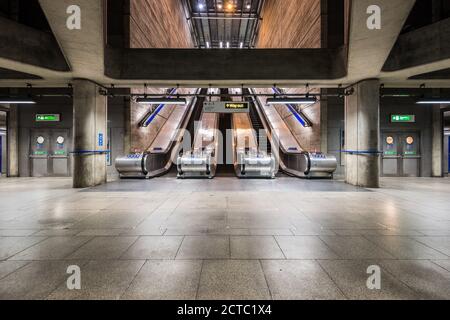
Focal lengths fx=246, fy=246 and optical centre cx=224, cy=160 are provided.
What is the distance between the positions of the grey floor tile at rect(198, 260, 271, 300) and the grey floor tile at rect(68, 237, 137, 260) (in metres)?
1.16

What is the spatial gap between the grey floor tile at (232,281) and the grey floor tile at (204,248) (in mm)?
190

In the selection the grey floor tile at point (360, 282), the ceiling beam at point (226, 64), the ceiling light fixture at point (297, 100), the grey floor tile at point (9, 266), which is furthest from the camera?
the ceiling light fixture at point (297, 100)

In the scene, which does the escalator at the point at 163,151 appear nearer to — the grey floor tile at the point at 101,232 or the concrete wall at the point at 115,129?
the concrete wall at the point at 115,129

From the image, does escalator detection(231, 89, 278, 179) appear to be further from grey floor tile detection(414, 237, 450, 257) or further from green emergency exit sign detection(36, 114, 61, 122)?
green emergency exit sign detection(36, 114, 61, 122)

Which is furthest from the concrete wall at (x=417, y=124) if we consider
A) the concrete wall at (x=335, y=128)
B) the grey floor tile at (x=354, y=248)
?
the grey floor tile at (x=354, y=248)

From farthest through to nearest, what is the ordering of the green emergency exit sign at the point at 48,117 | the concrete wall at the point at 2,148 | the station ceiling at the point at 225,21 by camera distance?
1. the station ceiling at the point at 225,21
2. the concrete wall at the point at 2,148
3. the green emergency exit sign at the point at 48,117

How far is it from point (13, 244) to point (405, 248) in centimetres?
509

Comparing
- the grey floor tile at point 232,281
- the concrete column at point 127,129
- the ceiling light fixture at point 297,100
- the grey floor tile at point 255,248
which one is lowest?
the grey floor tile at point 232,281

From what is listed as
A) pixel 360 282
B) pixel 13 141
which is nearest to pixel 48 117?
pixel 13 141

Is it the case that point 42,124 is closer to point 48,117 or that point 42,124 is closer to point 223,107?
point 48,117

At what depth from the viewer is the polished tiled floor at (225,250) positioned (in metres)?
2.21
